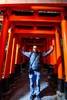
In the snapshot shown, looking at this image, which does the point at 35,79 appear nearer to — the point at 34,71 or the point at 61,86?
the point at 34,71

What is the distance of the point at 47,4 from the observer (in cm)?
909

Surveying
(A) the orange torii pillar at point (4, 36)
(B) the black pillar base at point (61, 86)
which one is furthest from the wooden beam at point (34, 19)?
(B) the black pillar base at point (61, 86)

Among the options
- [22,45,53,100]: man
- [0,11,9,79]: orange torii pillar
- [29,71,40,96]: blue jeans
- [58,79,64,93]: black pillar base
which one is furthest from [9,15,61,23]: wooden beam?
[29,71,40,96]: blue jeans

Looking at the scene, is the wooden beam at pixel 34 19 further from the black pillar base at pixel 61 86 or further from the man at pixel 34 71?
the black pillar base at pixel 61 86

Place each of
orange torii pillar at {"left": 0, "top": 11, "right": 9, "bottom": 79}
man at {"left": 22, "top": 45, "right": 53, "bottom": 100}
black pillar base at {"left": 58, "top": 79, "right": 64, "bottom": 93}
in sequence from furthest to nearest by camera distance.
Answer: black pillar base at {"left": 58, "top": 79, "right": 64, "bottom": 93} → orange torii pillar at {"left": 0, "top": 11, "right": 9, "bottom": 79} → man at {"left": 22, "top": 45, "right": 53, "bottom": 100}

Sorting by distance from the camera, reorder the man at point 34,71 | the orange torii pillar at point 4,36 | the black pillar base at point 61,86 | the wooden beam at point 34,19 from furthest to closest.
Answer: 1. the wooden beam at point 34,19
2. the black pillar base at point 61,86
3. the orange torii pillar at point 4,36
4. the man at point 34,71

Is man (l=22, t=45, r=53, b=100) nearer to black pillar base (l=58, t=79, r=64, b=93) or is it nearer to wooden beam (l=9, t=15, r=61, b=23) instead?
black pillar base (l=58, t=79, r=64, b=93)

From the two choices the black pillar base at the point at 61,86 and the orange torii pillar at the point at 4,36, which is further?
the black pillar base at the point at 61,86

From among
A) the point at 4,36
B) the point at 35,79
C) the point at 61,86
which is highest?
the point at 4,36

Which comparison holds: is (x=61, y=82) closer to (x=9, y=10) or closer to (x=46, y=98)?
(x=46, y=98)

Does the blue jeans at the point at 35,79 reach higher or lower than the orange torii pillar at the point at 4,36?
lower

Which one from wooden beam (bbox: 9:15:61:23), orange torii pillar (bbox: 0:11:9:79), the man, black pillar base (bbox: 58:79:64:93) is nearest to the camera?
the man

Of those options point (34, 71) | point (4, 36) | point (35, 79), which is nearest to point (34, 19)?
point (4, 36)

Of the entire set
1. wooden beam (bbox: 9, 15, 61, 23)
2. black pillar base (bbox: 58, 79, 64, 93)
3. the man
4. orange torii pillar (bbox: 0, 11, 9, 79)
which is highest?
wooden beam (bbox: 9, 15, 61, 23)
